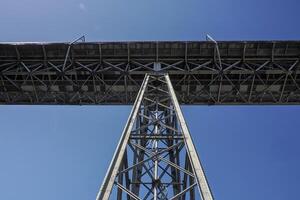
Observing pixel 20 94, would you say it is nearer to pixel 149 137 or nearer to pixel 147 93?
pixel 147 93

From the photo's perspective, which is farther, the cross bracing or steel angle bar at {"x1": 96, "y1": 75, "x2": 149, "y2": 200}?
the cross bracing

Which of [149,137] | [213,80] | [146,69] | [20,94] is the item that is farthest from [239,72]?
[20,94]

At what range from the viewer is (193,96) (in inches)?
915

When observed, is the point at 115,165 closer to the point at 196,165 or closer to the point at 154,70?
the point at 196,165

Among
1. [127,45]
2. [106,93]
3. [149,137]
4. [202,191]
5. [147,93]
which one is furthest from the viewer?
[106,93]

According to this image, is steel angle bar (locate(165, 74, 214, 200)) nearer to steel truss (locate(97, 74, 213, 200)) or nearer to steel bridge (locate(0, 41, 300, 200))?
steel truss (locate(97, 74, 213, 200))

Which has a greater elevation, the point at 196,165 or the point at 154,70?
the point at 154,70

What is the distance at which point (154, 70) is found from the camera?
2105 cm

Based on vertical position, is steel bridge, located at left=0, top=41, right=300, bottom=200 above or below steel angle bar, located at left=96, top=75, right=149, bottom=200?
above

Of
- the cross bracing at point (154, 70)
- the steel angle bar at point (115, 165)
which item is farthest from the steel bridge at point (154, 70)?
the steel angle bar at point (115, 165)

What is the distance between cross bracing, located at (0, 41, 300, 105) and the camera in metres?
21.8

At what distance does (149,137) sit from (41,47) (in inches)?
421

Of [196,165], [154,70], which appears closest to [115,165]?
[196,165]

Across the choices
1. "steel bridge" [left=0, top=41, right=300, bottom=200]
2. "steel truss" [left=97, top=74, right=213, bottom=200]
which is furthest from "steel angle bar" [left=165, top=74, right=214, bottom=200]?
"steel bridge" [left=0, top=41, right=300, bottom=200]
